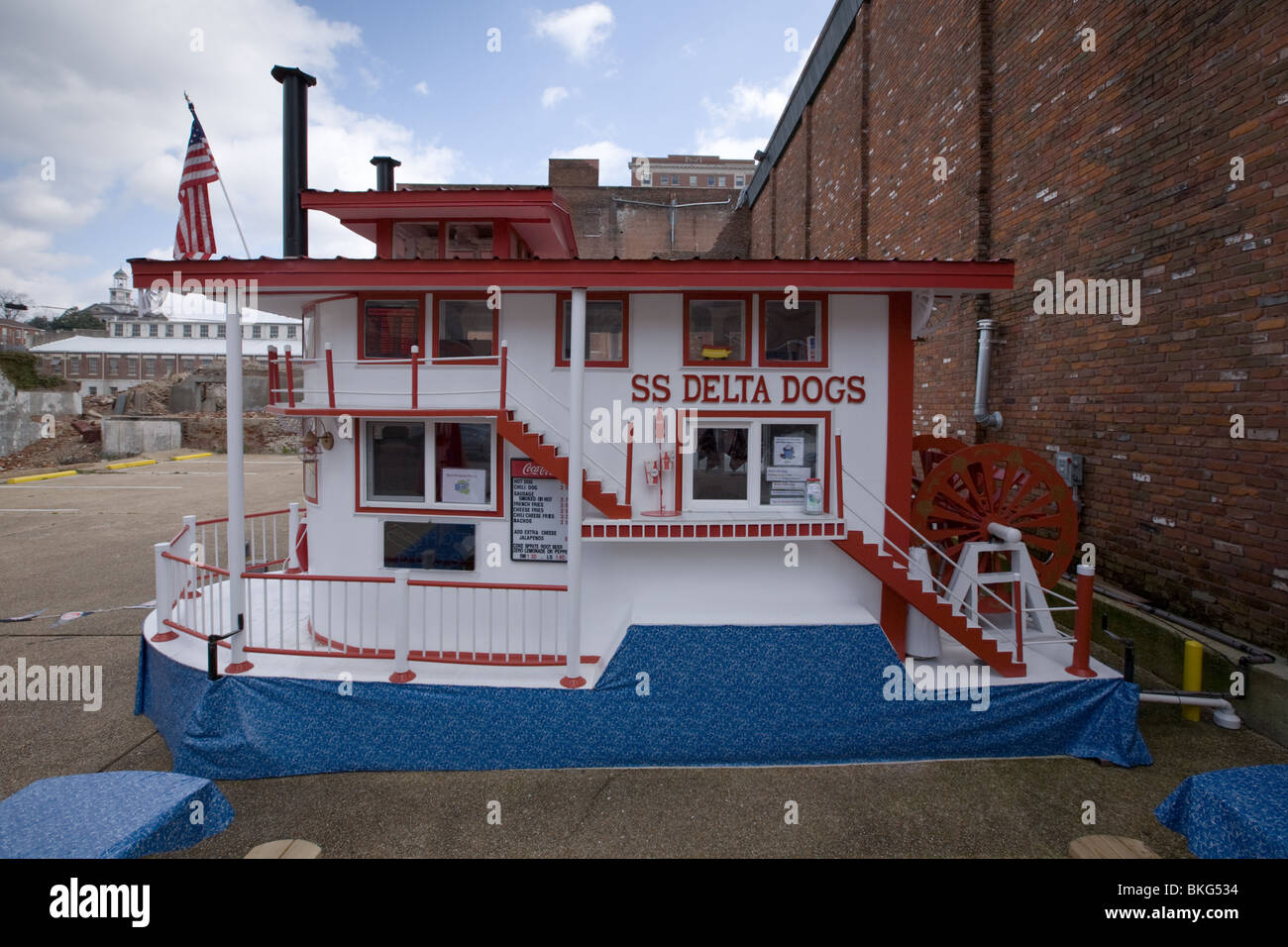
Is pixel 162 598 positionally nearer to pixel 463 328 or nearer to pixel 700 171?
pixel 463 328

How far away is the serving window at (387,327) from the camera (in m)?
8.04

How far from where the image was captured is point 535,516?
794 centimetres

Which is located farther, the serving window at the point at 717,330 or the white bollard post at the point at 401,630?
the serving window at the point at 717,330

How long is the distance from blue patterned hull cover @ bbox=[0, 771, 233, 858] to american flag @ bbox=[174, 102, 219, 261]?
5071 mm

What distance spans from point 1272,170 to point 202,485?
110 ft

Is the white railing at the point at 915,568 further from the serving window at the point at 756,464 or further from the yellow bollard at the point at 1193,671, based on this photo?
the yellow bollard at the point at 1193,671

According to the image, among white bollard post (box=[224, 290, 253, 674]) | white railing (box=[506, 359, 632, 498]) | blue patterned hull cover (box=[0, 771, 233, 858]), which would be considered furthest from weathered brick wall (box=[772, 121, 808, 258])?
blue patterned hull cover (box=[0, 771, 233, 858])

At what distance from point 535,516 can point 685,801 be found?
3.48m

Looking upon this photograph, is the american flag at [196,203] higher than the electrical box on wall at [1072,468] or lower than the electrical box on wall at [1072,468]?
higher

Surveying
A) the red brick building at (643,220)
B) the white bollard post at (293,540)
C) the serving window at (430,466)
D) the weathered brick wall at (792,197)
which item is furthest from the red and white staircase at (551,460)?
the red brick building at (643,220)

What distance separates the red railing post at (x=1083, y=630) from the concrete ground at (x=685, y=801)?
933 millimetres

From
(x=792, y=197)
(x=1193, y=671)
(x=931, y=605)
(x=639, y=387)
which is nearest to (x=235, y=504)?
(x=639, y=387)

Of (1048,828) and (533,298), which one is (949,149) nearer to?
(533,298)

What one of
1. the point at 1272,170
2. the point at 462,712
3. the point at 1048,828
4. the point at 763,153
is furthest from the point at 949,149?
the point at 763,153
